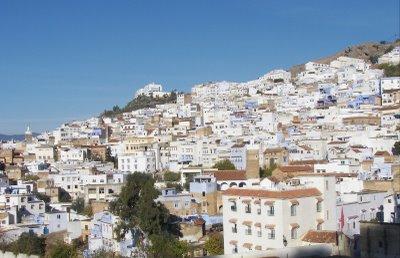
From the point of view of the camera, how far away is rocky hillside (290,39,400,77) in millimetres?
73137

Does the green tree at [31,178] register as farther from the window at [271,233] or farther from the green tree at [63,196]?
the window at [271,233]

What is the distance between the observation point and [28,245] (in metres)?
21.0

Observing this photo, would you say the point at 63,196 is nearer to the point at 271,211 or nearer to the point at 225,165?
the point at 225,165

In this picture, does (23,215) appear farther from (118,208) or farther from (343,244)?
(343,244)

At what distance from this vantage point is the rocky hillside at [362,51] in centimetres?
7314

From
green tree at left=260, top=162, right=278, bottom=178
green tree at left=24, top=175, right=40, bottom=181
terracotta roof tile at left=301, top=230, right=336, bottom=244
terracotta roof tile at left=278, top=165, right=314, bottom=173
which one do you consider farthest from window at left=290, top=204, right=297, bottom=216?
green tree at left=24, top=175, right=40, bottom=181

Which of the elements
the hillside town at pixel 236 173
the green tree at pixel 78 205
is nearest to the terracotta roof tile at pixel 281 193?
the hillside town at pixel 236 173

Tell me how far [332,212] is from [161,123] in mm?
37052

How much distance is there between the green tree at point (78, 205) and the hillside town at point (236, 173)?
0.07 meters

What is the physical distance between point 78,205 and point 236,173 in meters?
6.84

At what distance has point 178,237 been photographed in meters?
20.3

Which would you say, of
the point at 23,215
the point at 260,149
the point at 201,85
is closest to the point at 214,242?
the point at 23,215

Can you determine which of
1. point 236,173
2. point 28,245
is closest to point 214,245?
point 28,245

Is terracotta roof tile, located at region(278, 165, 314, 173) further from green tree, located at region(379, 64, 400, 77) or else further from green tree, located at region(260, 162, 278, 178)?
green tree, located at region(379, 64, 400, 77)
